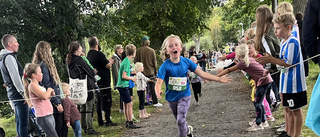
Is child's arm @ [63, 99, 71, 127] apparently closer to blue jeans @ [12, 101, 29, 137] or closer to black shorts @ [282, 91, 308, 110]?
blue jeans @ [12, 101, 29, 137]

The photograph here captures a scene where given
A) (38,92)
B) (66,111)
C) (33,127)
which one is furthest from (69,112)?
(33,127)

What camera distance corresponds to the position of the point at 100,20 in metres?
11.9

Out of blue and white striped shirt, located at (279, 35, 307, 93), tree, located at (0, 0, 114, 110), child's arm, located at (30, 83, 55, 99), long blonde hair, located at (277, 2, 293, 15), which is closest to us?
blue and white striped shirt, located at (279, 35, 307, 93)

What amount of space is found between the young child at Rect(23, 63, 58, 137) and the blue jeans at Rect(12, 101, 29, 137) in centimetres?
102

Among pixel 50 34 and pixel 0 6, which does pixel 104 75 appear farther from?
pixel 0 6

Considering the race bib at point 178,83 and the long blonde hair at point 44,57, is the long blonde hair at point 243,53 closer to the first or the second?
the race bib at point 178,83

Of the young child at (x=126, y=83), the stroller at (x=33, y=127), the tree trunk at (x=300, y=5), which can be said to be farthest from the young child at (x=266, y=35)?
the tree trunk at (x=300, y=5)

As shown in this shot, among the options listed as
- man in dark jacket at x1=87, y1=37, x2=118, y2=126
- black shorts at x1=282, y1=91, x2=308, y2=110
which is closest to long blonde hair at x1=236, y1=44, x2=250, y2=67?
black shorts at x1=282, y1=91, x2=308, y2=110

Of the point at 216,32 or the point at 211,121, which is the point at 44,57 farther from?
the point at 216,32

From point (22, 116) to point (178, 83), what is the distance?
3212 mm

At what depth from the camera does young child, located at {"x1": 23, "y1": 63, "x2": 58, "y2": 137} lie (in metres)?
5.67

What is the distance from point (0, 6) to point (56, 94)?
3.84 m

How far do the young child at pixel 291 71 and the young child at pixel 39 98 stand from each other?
3.54m

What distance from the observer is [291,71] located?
4.94 meters
